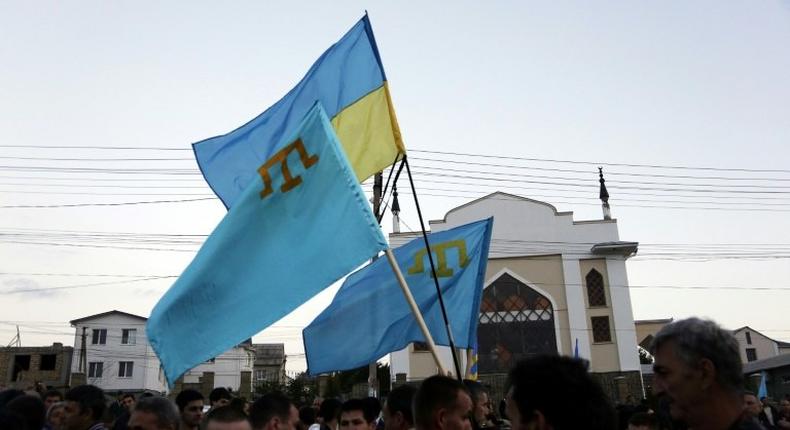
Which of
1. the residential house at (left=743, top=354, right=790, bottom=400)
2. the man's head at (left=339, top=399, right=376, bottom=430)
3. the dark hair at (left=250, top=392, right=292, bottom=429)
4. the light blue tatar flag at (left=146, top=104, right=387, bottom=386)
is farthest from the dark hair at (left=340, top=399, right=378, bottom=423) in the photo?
the residential house at (left=743, top=354, right=790, bottom=400)

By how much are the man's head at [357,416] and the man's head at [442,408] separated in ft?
5.59

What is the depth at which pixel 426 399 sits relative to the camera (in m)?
3.44

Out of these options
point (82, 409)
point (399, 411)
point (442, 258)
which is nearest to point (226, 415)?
point (399, 411)

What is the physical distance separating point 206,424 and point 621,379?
25698 millimetres

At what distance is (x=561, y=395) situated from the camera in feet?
7.39

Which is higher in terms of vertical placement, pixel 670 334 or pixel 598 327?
pixel 598 327

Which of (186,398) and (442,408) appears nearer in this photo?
(442,408)

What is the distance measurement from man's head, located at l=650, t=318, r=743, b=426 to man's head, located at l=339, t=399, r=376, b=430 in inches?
118

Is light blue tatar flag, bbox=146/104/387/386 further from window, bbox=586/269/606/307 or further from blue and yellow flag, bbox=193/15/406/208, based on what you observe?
window, bbox=586/269/606/307

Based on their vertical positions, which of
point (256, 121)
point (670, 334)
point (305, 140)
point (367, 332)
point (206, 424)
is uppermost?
point (256, 121)

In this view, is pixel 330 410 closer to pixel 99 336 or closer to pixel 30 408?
pixel 30 408

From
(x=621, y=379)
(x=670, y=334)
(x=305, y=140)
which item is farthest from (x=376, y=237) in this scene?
(x=621, y=379)

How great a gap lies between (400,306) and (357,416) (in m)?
2.15

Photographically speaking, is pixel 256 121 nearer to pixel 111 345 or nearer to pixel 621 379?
pixel 621 379
